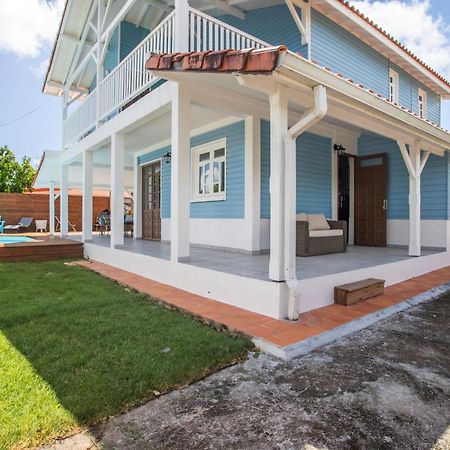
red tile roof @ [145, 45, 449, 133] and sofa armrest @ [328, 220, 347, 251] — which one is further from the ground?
red tile roof @ [145, 45, 449, 133]

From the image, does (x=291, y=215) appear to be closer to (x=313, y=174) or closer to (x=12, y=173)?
(x=313, y=174)

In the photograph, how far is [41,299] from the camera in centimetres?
446

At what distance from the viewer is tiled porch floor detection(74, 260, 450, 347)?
3268mm

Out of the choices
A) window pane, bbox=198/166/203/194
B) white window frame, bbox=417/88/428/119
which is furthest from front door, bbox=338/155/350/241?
white window frame, bbox=417/88/428/119

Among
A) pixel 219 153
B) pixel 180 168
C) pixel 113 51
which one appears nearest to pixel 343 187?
pixel 219 153

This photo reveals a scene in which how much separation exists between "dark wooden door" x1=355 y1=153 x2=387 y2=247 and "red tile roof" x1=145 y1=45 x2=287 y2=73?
21.4 ft

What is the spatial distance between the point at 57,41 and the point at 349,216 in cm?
1035

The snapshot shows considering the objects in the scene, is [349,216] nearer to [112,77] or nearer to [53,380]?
[112,77]

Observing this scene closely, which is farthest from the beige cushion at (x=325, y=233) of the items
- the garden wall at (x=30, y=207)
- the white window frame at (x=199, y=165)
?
the garden wall at (x=30, y=207)

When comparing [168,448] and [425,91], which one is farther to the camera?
[425,91]

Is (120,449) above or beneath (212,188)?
beneath

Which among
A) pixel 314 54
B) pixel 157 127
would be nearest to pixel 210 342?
pixel 157 127

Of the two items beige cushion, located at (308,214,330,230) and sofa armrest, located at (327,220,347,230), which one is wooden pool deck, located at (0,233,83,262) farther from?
sofa armrest, located at (327,220,347,230)

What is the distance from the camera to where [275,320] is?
3.62m
